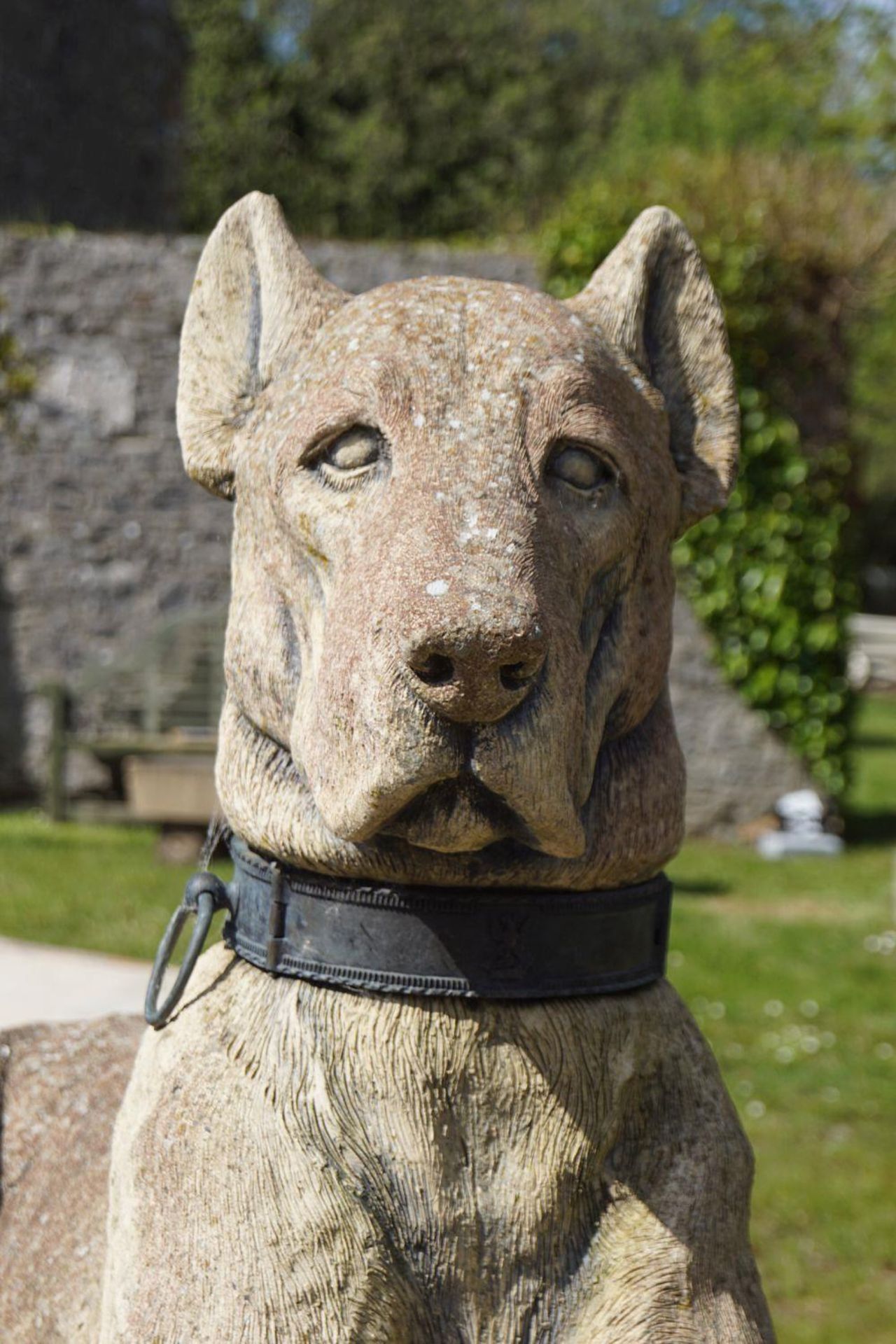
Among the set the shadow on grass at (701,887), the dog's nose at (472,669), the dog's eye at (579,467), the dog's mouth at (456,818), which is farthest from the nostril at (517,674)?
the shadow on grass at (701,887)

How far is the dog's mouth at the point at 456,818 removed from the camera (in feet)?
4.85

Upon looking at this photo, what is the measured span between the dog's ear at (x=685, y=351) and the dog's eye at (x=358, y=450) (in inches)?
15.8

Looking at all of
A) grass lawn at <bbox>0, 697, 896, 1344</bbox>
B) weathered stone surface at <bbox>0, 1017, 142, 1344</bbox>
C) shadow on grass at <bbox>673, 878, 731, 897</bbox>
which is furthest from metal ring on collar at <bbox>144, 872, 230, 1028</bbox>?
shadow on grass at <bbox>673, 878, 731, 897</bbox>

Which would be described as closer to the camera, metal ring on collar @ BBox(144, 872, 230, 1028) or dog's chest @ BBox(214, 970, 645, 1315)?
dog's chest @ BBox(214, 970, 645, 1315)

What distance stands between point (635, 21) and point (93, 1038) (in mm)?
28576

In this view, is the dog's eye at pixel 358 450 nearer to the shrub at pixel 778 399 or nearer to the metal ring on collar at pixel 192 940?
the metal ring on collar at pixel 192 940

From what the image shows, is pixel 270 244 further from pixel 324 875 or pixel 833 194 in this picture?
pixel 833 194

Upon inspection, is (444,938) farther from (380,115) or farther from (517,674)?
(380,115)

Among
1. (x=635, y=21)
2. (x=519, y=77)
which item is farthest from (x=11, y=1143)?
(x=635, y=21)

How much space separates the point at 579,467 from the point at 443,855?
444mm

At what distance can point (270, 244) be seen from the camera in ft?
6.09

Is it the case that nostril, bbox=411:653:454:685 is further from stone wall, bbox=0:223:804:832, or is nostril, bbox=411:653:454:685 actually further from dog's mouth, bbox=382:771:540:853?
stone wall, bbox=0:223:804:832

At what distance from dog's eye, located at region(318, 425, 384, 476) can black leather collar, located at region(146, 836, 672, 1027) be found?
0.45 meters

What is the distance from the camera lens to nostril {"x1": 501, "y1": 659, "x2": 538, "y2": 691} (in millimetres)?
1415
